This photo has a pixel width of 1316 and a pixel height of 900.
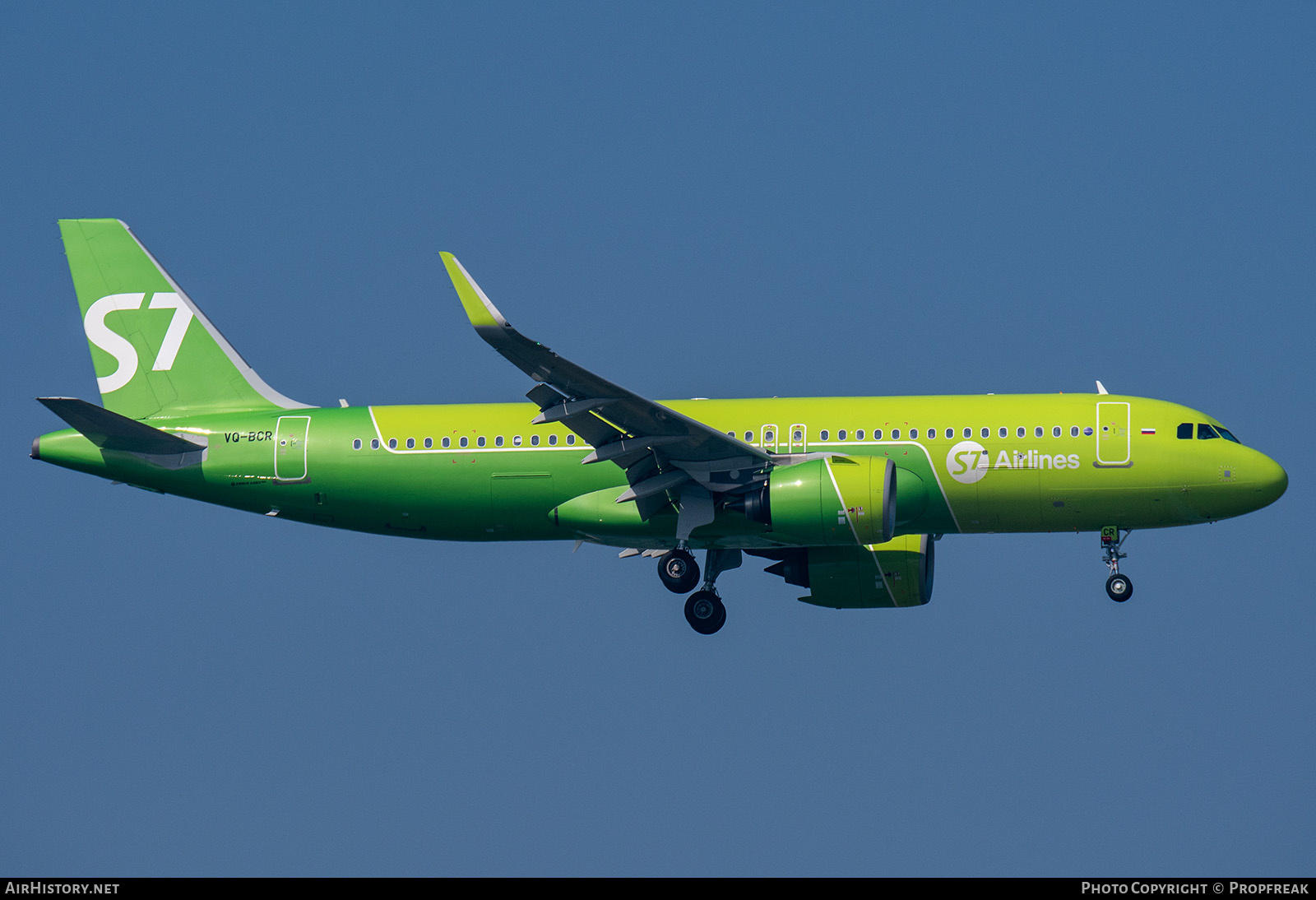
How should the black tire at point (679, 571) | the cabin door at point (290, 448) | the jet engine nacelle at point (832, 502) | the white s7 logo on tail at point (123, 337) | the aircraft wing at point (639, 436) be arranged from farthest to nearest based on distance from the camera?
the white s7 logo on tail at point (123, 337) < the cabin door at point (290, 448) < the black tire at point (679, 571) < the jet engine nacelle at point (832, 502) < the aircraft wing at point (639, 436)

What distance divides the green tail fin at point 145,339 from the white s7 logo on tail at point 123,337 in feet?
0.07

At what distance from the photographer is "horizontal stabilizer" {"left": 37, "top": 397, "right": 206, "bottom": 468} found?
41.3 metres

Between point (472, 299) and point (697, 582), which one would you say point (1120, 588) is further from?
point (472, 299)

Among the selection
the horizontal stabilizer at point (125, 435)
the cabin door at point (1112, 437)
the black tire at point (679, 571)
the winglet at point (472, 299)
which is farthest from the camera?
the black tire at point (679, 571)

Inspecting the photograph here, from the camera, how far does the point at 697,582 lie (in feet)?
143

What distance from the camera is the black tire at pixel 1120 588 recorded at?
136 ft

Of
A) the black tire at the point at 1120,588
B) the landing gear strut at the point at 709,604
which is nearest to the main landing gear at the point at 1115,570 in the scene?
the black tire at the point at 1120,588

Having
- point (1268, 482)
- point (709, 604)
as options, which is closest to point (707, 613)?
point (709, 604)

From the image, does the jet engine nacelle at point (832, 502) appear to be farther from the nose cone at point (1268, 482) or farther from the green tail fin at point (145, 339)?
the green tail fin at point (145, 339)

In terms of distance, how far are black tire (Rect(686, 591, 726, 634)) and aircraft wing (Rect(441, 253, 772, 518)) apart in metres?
3.29

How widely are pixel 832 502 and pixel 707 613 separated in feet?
18.0

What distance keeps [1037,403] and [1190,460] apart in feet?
12.1

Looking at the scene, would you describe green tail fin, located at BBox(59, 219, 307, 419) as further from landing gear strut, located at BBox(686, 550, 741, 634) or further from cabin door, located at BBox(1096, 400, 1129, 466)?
cabin door, located at BBox(1096, 400, 1129, 466)

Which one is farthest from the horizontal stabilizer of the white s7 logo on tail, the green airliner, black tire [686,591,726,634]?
black tire [686,591,726,634]
